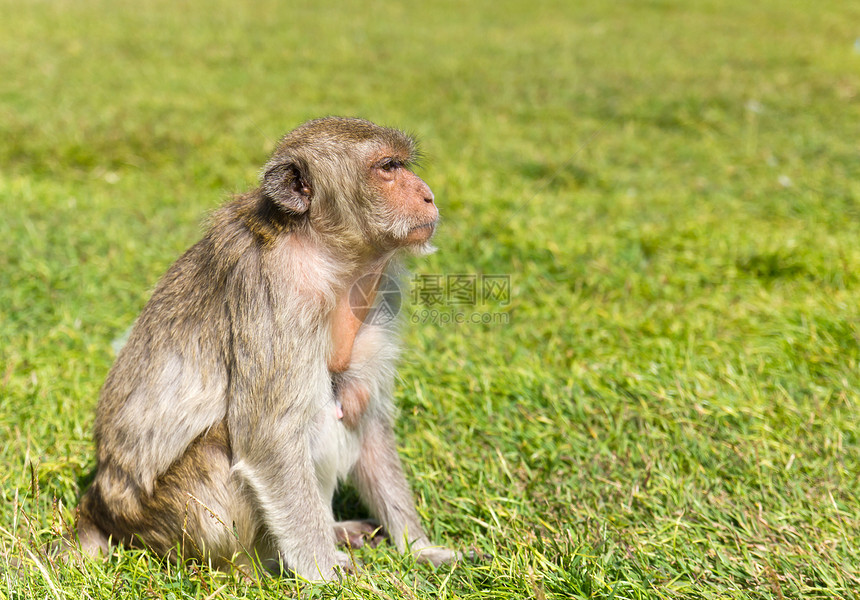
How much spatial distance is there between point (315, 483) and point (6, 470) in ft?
4.39

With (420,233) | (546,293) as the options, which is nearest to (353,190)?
(420,233)

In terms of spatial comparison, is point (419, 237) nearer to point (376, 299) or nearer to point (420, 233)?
point (420, 233)

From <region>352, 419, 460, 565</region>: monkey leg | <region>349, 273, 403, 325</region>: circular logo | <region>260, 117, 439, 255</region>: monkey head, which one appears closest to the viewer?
<region>260, 117, 439, 255</region>: monkey head

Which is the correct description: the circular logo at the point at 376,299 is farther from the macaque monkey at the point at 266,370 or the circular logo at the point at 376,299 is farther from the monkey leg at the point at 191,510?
the monkey leg at the point at 191,510

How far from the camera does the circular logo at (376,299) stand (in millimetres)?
2480

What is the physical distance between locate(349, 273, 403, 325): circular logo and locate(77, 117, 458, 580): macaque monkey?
0.02m

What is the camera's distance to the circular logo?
248 cm

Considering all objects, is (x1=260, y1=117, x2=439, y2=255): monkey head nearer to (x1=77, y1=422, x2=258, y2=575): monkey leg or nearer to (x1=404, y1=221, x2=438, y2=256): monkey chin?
(x1=404, y1=221, x2=438, y2=256): monkey chin

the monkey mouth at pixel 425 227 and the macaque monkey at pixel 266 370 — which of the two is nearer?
the macaque monkey at pixel 266 370

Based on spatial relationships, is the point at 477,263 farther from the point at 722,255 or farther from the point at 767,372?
the point at 767,372

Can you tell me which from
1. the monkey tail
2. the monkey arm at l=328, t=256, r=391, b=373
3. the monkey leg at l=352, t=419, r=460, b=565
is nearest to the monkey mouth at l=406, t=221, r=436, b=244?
the monkey arm at l=328, t=256, r=391, b=373

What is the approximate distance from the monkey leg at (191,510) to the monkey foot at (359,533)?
37cm

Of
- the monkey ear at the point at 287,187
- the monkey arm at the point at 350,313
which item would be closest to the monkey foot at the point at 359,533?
the monkey arm at the point at 350,313

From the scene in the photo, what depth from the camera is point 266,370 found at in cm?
223
